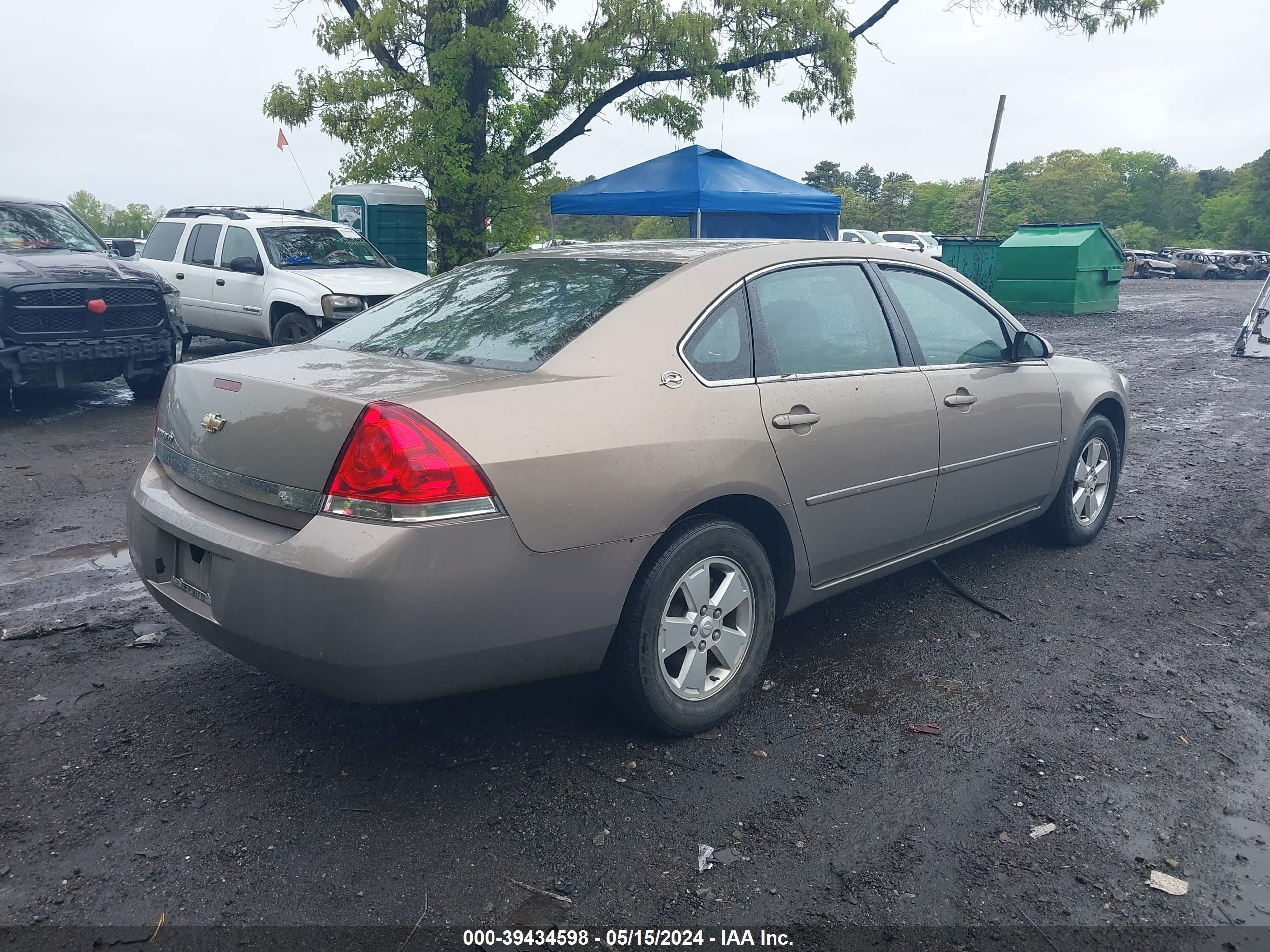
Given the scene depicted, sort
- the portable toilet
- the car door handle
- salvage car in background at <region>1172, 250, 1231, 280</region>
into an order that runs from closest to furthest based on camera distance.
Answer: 1. the car door handle
2. the portable toilet
3. salvage car in background at <region>1172, 250, 1231, 280</region>

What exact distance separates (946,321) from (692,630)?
211 cm

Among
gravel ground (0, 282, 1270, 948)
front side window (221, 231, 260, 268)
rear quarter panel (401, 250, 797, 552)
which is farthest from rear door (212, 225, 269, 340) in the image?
rear quarter panel (401, 250, 797, 552)

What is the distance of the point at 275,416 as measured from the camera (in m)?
2.90

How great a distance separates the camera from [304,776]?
3.02 meters

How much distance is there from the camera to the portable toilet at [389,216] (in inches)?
596

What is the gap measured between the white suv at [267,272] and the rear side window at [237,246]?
12 millimetres

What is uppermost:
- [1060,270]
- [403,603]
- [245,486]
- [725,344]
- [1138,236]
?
[1138,236]

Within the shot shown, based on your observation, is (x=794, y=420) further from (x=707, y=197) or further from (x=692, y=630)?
(x=707, y=197)

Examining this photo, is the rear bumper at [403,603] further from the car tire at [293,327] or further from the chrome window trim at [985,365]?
the car tire at [293,327]

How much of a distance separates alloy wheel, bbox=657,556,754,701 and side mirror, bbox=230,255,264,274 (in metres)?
9.04

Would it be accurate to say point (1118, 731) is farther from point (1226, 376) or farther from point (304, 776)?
point (1226, 376)

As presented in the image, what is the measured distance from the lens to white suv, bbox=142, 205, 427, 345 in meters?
10.4

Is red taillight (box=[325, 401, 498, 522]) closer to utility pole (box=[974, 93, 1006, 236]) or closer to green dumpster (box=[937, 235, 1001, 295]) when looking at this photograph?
green dumpster (box=[937, 235, 1001, 295])

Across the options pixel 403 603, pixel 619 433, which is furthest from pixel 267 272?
pixel 403 603
